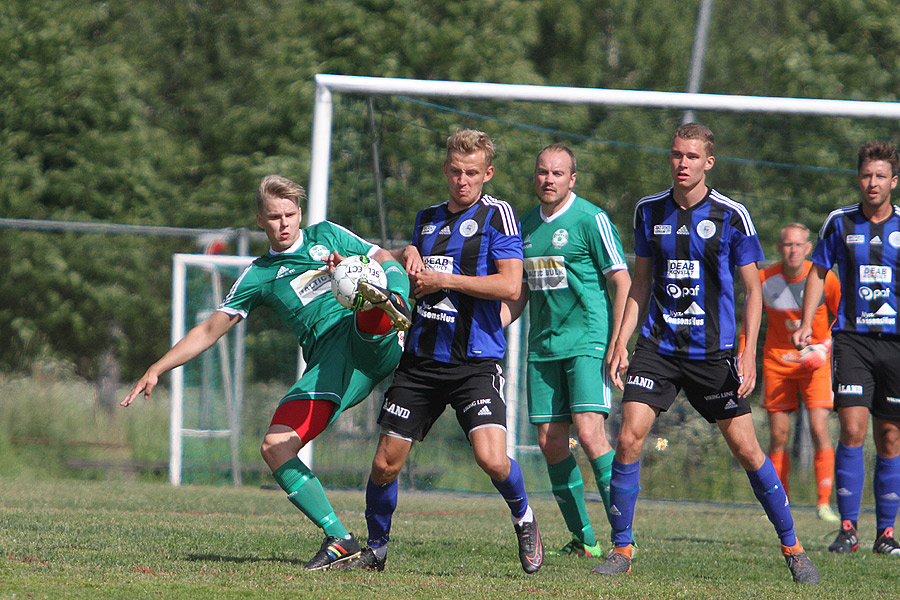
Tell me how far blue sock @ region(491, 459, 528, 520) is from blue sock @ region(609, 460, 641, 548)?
1.69 ft

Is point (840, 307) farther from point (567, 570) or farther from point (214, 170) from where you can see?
point (214, 170)

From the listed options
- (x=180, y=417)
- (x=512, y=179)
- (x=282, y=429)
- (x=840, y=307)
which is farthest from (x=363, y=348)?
(x=512, y=179)

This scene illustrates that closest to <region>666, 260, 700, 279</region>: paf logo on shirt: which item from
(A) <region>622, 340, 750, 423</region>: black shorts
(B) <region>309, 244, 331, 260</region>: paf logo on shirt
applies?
(A) <region>622, 340, 750, 423</region>: black shorts

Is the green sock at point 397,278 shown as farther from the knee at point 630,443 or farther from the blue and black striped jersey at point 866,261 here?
the blue and black striped jersey at point 866,261

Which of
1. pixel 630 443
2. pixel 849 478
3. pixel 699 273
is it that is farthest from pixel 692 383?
pixel 849 478

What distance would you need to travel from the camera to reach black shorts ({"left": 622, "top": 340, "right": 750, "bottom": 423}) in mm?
5066

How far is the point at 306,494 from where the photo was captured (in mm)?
4879

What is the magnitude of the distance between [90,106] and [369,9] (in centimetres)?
521

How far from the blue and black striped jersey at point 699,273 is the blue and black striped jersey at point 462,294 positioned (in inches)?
31.5

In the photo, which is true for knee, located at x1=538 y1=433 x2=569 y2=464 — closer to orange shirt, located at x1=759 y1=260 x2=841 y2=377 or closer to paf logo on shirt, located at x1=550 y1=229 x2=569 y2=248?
paf logo on shirt, located at x1=550 y1=229 x2=569 y2=248

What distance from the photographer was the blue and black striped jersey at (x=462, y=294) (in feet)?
15.9

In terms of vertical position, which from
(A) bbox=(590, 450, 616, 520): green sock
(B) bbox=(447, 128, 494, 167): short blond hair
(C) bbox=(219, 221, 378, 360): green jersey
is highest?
(B) bbox=(447, 128, 494, 167): short blond hair

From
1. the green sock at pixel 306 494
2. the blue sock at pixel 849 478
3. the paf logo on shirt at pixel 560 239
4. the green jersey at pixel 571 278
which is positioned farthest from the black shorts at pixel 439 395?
the blue sock at pixel 849 478

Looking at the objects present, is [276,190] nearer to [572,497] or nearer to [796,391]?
[572,497]
